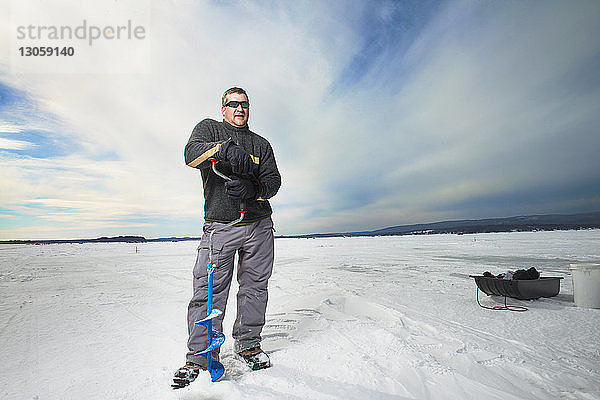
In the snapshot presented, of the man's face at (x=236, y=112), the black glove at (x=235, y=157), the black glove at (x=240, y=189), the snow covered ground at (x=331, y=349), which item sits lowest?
the snow covered ground at (x=331, y=349)

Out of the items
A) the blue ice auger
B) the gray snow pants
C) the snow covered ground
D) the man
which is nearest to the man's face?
the man

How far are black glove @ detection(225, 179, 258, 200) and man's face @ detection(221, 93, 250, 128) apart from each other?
0.63 m

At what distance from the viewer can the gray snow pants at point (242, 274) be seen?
7.76ft

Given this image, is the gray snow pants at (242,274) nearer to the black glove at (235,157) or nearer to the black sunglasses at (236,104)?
the black glove at (235,157)

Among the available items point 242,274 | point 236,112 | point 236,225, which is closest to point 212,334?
point 242,274

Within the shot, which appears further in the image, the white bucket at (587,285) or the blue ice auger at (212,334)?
the white bucket at (587,285)

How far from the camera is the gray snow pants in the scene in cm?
237

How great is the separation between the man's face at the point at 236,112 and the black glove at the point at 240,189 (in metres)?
0.63

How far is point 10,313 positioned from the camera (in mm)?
4375

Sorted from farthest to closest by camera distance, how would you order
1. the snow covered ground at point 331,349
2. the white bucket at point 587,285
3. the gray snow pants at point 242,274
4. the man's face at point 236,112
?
the white bucket at point 587,285 < the man's face at point 236,112 < the gray snow pants at point 242,274 < the snow covered ground at point 331,349

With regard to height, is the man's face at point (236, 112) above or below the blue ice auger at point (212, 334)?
above

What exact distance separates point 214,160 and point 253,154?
50cm

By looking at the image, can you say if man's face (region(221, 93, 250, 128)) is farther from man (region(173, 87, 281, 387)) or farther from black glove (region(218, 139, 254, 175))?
black glove (region(218, 139, 254, 175))

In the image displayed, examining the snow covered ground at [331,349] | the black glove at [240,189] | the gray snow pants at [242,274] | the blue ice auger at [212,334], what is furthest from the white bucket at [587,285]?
the blue ice auger at [212,334]
